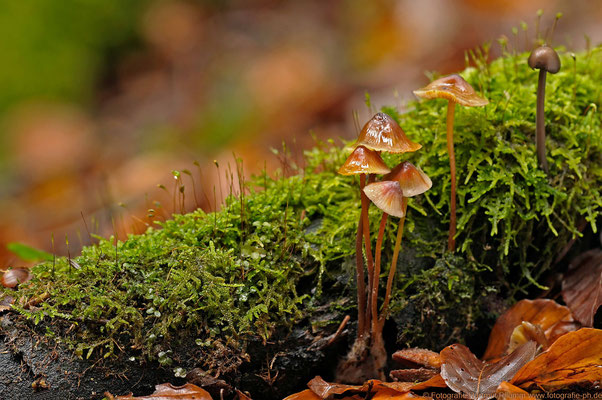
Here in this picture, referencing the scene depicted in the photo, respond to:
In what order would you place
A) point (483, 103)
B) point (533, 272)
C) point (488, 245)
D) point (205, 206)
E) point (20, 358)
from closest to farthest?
point (20, 358) → point (483, 103) → point (488, 245) → point (533, 272) → point (205, 206)

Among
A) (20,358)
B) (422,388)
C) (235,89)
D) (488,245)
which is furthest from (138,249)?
(235,89)

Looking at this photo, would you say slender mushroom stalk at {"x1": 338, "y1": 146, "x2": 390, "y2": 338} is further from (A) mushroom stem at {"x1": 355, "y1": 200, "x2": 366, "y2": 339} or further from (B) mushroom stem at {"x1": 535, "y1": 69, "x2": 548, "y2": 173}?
(B) mushroom stem at {"x1": 535, "y1": 69, "x2": 548, "y2": 173}

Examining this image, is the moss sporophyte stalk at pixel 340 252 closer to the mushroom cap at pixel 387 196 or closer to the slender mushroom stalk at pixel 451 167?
the slender mushroom stalk at pixel 451 167

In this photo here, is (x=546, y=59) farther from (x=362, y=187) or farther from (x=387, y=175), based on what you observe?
(x=362, y=187)

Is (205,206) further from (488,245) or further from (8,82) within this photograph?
(8,82)

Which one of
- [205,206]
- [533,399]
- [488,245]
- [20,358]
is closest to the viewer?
[533,399]

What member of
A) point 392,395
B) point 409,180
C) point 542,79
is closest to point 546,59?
point 542,79

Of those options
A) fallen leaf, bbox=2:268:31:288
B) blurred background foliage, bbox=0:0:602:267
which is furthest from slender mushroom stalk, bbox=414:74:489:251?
blurred background foliage, bbox=0:0:602:267
